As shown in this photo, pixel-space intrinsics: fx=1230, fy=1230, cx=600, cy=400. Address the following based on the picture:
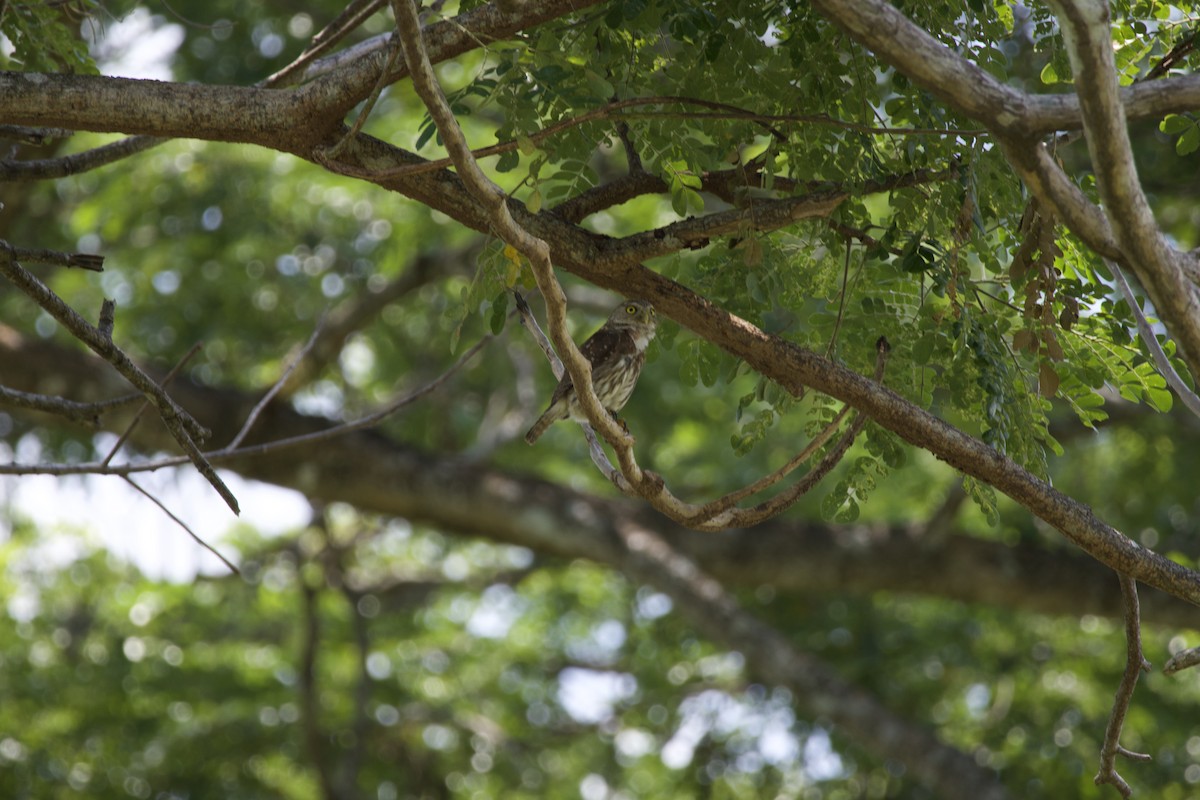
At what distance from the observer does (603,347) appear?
4.75 m

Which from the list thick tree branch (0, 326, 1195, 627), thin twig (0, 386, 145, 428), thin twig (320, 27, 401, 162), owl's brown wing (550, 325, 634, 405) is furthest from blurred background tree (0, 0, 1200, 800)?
thin twig (320, 27, 401, 162)

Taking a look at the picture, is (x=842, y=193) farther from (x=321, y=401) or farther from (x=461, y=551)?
(x=461, y=551)

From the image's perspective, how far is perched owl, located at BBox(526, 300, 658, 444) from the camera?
15.2 ft

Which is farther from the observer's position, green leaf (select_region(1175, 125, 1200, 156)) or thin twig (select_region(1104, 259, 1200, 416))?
green leaf (select_region(1175, 125, 1200, 156))

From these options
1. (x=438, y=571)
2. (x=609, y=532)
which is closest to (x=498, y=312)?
(x=609, y=532)

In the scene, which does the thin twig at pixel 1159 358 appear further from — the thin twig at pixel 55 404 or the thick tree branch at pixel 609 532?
the thick tree branch at pixel 609 532

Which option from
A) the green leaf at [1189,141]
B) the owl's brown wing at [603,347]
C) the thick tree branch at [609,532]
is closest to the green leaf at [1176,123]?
the green leaf at [1189,141]

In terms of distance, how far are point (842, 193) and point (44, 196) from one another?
7206 millimetres

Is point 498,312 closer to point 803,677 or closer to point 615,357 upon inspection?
point 615,357

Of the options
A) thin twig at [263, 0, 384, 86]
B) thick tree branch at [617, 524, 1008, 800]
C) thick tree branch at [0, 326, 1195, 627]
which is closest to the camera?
thin twig at [263, 0, 384, 86]

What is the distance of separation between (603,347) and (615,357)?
0.08 meters

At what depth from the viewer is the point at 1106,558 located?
3055 millimetres

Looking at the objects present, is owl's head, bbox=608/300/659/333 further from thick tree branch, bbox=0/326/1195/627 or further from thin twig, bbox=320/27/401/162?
thick tree branch, bbox=0/326/1195/627

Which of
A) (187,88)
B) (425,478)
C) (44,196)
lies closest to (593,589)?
(425,478)
